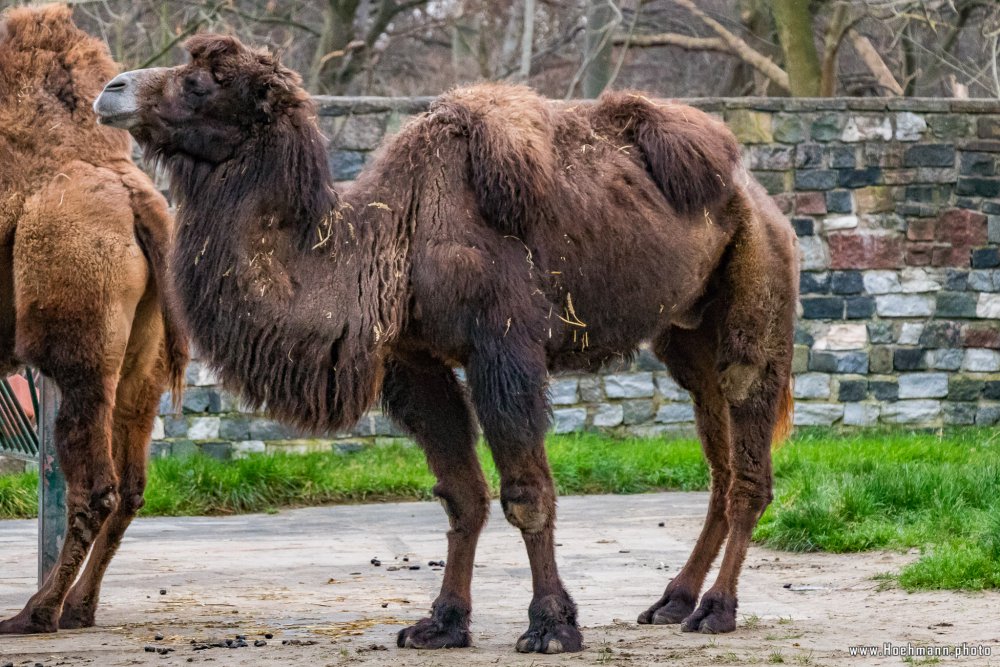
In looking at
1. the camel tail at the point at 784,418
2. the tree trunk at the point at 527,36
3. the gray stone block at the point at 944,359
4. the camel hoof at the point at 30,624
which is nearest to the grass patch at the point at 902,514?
the camel tail at the point at 784,418

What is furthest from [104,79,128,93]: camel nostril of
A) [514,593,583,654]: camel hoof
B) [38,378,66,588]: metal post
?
[514,593,583,654]: camel hoof

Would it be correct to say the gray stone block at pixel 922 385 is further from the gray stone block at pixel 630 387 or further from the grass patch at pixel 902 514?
the grass patch at pixel 902 514

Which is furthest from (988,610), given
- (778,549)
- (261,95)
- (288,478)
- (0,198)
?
(288,478)

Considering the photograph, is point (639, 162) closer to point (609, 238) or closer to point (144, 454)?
point (609, 238)

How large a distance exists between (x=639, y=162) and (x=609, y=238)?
0.44m

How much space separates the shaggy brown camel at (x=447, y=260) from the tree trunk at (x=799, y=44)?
10.1 meters

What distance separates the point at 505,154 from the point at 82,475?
214 cm

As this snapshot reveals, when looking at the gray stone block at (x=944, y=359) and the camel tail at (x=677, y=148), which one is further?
the gray stone block at (x=944, y=359)

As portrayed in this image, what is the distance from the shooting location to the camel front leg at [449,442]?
18.4ft

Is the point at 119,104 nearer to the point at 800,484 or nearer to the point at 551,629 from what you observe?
the point at 551,629

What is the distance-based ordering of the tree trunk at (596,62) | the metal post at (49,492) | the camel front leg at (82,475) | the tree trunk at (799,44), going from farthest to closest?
the tree trunk at (596,62) → the tree trunk at (799,44) → the metal post at (49,492) → the camel front leg at (82,475)

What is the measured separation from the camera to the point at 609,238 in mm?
5621

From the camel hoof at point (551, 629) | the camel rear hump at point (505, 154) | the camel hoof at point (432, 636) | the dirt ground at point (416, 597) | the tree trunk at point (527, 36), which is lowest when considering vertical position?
the dirt ground at point (416, 597)

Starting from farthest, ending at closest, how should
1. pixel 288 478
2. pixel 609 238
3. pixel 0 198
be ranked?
pixel 288 478, pixel 0 198, pixel 609 238
